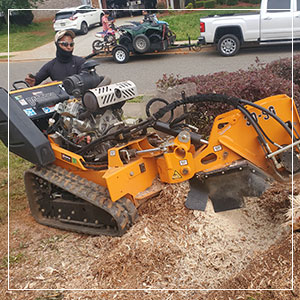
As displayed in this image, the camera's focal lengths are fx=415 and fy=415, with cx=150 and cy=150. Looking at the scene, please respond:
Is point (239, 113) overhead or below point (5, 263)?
overhead

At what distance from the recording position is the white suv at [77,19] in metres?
10.5

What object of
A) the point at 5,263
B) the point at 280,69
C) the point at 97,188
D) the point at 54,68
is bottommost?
the point at 5,263

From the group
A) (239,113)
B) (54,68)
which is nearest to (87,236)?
(239,113)

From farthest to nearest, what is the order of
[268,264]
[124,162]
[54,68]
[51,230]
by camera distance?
[54,68] < [51,230] < [124,162] < [268,264]

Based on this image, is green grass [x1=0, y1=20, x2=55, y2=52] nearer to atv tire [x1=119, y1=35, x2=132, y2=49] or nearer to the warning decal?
atv tire [x1=119, y1=35, x2=132, y2=49]

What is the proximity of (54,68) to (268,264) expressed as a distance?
166 inches

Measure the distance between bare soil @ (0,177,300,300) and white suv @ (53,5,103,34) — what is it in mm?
6497

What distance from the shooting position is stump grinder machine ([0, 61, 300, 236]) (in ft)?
13.0

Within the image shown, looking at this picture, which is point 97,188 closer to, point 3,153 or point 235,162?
point 235,162

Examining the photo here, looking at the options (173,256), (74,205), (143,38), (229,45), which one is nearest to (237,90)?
(74,205)

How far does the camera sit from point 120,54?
13.4 metres

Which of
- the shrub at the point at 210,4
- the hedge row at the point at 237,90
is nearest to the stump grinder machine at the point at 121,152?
the hedge row at the point at 237,90

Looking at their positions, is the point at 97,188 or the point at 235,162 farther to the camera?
the point at 97,188

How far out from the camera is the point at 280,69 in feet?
23.5
